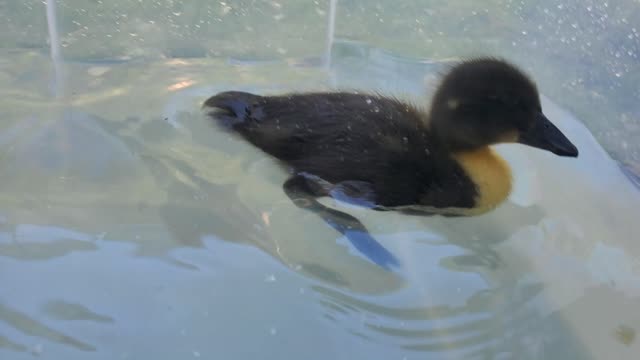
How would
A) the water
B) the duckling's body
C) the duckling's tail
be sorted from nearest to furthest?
the water → the duckling's body → the duckling's tail

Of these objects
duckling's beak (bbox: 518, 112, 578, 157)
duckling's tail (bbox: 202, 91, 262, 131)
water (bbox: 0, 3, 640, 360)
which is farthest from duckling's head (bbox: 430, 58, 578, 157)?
duckling's tail (bbox: 202, 91, 262, 131)

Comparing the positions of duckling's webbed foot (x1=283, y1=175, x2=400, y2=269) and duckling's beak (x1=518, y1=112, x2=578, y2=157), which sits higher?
duckling's beak (x1=518, y1=112, x2=578, y2=157)

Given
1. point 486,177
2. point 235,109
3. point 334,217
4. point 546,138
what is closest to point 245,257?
point 334,217

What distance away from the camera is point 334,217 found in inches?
59.9

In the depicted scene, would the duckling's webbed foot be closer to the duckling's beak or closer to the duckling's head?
the duckling's head

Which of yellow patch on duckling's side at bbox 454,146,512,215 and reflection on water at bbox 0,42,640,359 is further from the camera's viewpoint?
yellow patch on duckling's side at bbox 454,146,512,215

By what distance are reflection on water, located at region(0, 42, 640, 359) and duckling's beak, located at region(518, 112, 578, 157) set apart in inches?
6.9

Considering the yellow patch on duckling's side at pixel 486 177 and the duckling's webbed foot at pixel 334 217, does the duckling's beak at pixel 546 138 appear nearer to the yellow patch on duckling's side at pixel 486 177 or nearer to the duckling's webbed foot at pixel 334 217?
the yellow patch on duckling's side at pixel 486 177

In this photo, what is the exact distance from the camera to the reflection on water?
1264mm

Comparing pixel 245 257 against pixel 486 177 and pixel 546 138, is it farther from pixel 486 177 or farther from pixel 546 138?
pixel 546 138

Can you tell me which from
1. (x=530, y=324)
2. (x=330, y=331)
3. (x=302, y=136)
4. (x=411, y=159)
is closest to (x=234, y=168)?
(x=302, y=136)

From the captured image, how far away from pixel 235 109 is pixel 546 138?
23.1 inches

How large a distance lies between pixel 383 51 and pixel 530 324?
1.13m

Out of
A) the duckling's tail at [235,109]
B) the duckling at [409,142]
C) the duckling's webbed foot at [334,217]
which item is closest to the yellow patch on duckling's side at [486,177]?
the duckling at [409,142]
